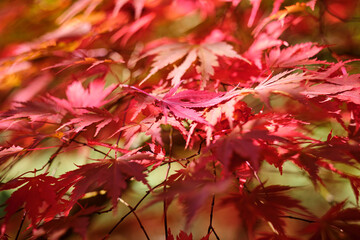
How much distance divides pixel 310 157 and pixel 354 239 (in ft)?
0.50

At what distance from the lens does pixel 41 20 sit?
1.19 metres

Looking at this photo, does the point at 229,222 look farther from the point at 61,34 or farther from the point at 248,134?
the point at 61,34

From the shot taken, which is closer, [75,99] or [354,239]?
[354,239]

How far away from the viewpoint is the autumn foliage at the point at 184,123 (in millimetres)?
468

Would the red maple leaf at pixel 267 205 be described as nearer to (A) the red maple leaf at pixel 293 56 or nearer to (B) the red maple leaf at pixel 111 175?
(B) the red maple leaf at pixel 111 175

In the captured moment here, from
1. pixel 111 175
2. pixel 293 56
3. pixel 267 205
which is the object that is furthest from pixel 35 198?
pixel 293 56

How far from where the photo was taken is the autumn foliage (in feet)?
1.54

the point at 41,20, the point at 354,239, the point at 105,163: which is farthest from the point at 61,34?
the point at 354,239

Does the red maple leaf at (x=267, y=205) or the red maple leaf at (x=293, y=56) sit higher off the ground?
the red maple leaf at (x=293, y=56)

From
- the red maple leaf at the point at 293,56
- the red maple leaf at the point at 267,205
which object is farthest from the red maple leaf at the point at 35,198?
the red maple leaf at the point at 293,56

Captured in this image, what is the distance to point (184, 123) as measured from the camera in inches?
33.1

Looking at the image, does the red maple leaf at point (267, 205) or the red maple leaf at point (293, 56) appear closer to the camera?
the red maple leaf at point (267, 205)

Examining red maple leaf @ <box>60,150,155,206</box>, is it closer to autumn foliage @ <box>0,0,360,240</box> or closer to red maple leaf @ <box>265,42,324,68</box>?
autumn foliage @ <box>0,0,360,240</box>

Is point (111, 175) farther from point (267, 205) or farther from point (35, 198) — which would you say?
point (267, 205)
